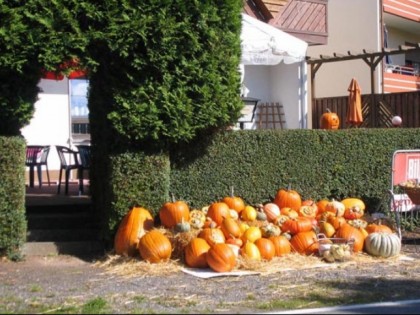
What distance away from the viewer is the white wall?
16.4 meters

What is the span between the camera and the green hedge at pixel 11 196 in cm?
925

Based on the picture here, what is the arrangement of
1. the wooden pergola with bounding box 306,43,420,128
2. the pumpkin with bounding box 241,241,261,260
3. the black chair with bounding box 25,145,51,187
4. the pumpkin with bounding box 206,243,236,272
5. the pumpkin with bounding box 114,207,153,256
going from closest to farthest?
the pumpkin with bounding box 206,243,236,272 → the pumpkin with bounding box 241,241,261,260 → the pumpkin with bounding box 114,207,153,256 → the black chair with bounding box 25,145,51,187 → the wooden pergola with bounding box 306,43,420,128

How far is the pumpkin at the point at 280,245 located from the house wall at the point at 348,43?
40.3ft

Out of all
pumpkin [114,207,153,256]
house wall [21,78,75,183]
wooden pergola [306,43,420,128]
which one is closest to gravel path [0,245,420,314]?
pumpkin [114,207,153,256]

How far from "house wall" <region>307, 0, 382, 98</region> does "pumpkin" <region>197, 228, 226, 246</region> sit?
12.7 m

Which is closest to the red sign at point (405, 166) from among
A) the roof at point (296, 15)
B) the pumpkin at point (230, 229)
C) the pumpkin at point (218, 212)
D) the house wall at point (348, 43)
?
the pumpkin at point (218, 212)

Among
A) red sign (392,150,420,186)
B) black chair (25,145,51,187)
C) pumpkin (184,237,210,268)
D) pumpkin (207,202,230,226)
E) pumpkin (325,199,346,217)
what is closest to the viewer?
pumpkin (184,237,210,268)

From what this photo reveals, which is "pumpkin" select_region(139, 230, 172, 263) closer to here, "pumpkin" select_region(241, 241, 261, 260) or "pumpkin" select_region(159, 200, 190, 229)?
"pumpkin" select_region(159, 200, 190, 229)

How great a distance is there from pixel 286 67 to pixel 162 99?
9.35 m

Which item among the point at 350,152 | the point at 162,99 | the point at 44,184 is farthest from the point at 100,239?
the point at 44,184

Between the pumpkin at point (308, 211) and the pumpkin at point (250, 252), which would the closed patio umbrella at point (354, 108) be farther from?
the pumpkin at point (250, 252)

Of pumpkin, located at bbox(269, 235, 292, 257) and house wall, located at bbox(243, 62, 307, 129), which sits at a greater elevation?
house wall, located at bbox(243, 62, 307, 129)

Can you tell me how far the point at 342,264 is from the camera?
Result: 9422 millimetres

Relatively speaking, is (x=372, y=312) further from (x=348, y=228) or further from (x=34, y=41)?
(x=34, y=41)
